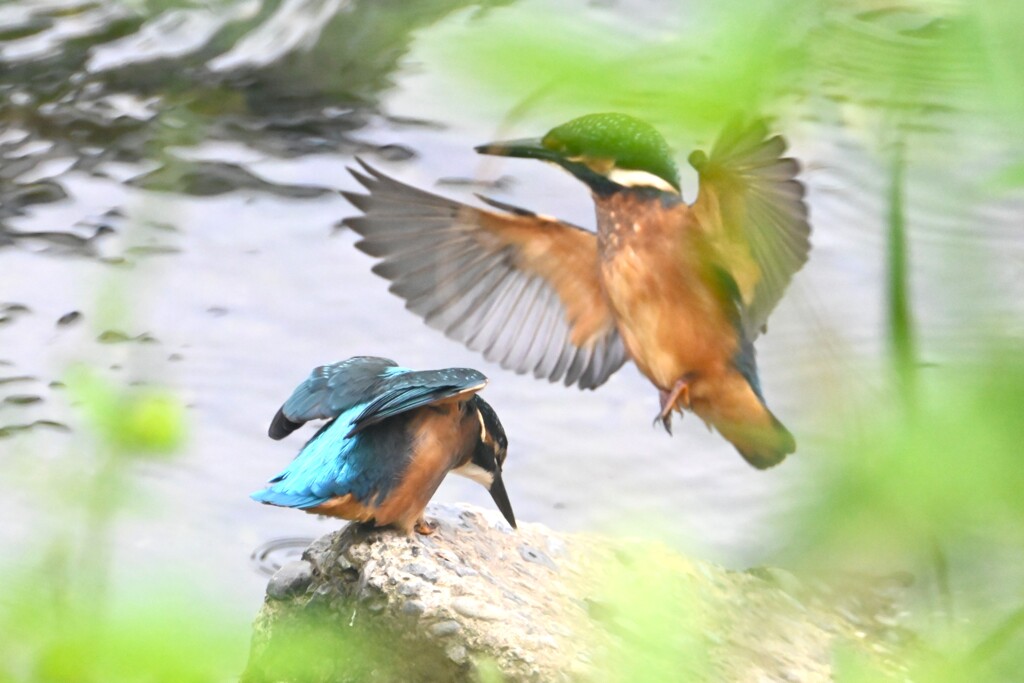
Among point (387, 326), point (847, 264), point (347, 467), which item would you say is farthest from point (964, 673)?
point (387, 326)

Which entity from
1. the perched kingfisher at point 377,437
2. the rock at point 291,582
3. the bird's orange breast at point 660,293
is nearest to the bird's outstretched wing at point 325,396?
the perched kingfisher at point 377,437

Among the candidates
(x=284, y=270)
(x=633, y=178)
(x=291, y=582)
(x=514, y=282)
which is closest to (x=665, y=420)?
(x=633, y=178)

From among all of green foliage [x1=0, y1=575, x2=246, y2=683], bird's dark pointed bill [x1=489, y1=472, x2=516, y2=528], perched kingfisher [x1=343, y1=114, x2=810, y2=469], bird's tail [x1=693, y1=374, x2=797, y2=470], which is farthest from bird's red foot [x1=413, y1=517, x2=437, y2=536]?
green foliage [x1=0, y1=575, x2=246, y2=683]

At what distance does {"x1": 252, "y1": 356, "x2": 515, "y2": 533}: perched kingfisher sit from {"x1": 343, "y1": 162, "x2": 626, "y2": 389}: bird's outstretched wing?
0.53 ft

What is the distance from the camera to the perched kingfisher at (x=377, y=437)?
173 cm

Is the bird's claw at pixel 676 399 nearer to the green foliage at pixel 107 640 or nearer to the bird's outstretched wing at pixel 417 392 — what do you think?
the bird's outstretched wing at pixel 417 392

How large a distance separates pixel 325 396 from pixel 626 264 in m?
0.61

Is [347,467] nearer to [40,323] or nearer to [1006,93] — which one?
[1006,93]

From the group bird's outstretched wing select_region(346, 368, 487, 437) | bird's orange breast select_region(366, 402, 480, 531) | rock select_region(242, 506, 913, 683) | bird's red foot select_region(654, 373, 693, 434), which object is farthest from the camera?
bird's orange breast select_region(366, 402, 480, 531)

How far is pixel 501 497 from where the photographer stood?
205 centimetres

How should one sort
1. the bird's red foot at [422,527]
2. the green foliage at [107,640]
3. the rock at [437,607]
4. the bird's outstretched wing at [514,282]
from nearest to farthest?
the green foliage at [107,640] < the rock at [437,607] < the bird's outstretched wing at [514,282] < the bird's red foot at [422,527]

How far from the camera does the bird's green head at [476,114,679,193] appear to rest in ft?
1.84

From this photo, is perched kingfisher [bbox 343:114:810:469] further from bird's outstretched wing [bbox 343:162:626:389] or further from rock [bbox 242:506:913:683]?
rock [bbox 242:506:913:683]

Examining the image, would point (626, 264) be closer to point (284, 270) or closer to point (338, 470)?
point (338, 470)
